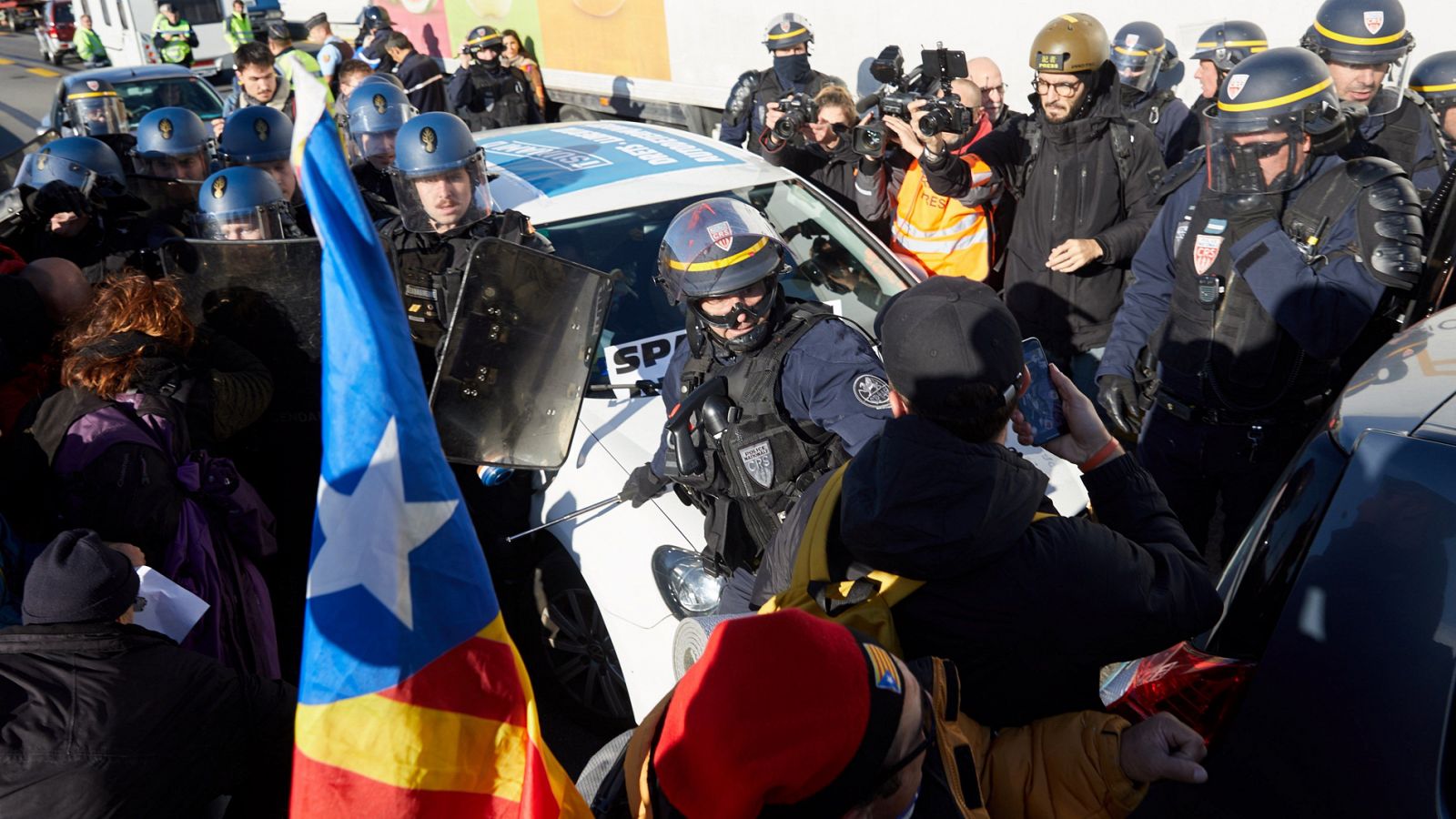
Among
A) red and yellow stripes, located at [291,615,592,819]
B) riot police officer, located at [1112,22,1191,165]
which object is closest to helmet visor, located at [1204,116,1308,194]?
red and yellow stripes, located at [291,615,592,819]

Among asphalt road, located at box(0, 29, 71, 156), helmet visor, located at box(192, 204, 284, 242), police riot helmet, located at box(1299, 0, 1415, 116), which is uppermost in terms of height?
police riot helmet, located at box(1299, 0, 1415, 116)

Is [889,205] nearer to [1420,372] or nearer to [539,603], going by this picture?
[539,603]

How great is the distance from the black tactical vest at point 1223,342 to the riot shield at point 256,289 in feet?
9.06

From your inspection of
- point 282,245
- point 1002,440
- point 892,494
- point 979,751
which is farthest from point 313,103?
point 282,245

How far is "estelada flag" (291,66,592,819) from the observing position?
1.69m

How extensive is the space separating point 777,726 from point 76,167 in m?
5.20

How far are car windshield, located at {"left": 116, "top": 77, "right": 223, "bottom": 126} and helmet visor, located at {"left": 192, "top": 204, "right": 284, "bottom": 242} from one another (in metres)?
7.82

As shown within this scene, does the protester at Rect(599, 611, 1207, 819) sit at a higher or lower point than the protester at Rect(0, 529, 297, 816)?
higher

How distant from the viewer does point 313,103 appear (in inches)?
70.7

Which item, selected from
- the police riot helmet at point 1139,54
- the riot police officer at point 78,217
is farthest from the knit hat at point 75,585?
the police riot helmet at point 1139,54

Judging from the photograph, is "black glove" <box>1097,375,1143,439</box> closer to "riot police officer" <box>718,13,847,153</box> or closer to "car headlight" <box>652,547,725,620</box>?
"car headlight" <box>652,547,725,620</box>

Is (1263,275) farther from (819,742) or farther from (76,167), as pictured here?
(76,167)


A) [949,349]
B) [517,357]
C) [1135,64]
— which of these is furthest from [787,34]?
[949,349]

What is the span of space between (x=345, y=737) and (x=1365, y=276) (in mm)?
2831
